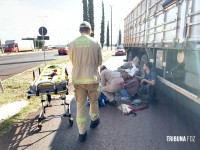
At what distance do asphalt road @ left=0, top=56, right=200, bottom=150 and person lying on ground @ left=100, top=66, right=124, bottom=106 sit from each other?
73cm

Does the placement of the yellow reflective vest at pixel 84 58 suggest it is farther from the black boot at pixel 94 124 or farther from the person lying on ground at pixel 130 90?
the person lying on ground at pixel 130 90

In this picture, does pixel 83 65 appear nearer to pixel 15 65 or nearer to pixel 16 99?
pixel 16 99

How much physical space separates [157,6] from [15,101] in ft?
16.7

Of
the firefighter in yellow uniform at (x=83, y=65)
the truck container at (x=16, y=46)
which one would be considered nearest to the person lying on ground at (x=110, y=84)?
the firefighter in yellow uniform at (x=83, y=65)

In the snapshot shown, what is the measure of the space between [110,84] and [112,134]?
1.90 meters

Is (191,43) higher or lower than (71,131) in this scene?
higher

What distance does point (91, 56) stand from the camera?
132 inches

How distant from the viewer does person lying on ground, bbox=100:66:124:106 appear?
5.26 m

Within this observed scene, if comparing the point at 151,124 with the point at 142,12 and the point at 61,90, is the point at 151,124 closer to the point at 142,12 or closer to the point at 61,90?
the point at 61,90

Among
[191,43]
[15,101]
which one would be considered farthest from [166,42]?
[15,101]

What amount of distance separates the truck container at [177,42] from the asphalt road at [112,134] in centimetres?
75

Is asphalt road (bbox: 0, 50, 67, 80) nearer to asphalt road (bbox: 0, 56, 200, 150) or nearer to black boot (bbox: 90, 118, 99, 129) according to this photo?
asphalt road (bbox: 0, 56, 200, 150)

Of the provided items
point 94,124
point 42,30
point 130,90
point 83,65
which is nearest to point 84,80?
point 83,65

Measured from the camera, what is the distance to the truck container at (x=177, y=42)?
3406mm
